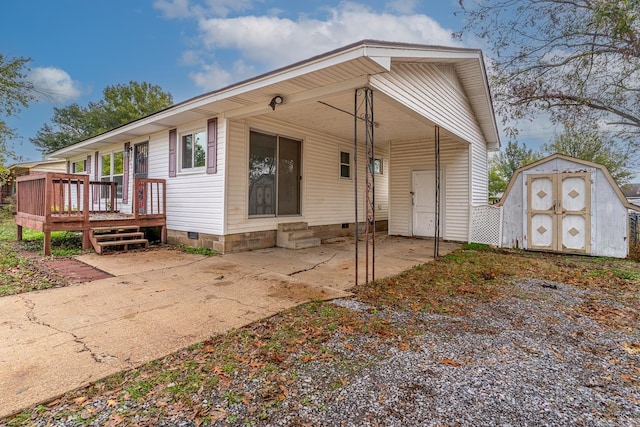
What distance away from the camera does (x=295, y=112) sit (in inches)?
259

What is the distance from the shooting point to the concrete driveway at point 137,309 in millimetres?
2062

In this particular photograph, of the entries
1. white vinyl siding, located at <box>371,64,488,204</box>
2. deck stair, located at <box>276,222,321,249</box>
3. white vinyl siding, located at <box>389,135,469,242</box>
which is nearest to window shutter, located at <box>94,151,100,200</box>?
deck stair, located at <box>276,222,321,249</box>

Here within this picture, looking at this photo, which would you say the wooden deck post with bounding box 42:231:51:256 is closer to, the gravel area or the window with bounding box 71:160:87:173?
the gravel area

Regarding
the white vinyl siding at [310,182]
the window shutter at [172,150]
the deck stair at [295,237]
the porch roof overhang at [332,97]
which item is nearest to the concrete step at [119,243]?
the window shutter at [172,150]

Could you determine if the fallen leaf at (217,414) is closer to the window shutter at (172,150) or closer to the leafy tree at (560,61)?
the window shutter at (172,150)

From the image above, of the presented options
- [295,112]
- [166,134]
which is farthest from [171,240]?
[295,112]

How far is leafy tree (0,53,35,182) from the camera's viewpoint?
9180mm

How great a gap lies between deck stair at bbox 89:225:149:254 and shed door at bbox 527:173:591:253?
9191 millimetres

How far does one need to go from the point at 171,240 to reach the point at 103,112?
27505mm

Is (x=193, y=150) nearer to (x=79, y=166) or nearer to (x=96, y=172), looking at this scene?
(x=96, y=172)

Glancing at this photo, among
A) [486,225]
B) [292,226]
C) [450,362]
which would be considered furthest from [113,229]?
[486,225]

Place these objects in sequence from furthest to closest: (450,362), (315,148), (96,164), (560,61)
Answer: (96,164), (560,61), (315,148), (450,362)

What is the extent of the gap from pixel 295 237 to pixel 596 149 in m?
14.4

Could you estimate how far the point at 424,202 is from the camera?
9.23 metres
